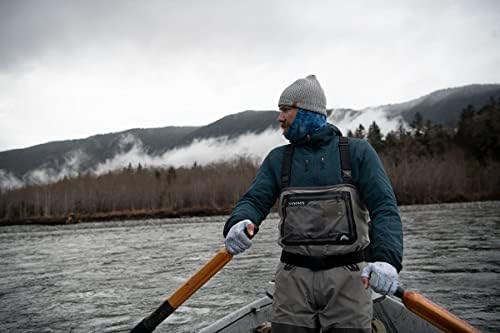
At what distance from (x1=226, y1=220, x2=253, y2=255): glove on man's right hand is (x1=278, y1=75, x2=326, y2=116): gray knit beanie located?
785mm

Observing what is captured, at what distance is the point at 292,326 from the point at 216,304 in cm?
503

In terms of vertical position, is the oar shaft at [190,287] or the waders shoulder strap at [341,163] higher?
the waders shoulder strap at [341,163]

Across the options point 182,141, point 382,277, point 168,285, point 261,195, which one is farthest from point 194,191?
point 182,141

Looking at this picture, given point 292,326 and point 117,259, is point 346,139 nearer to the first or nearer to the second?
point 292,326

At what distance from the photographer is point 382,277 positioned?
2.31 m

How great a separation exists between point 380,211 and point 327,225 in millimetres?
303

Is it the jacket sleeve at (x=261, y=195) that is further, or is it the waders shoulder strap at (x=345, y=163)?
the jacket sleeve at (x=261, y=195)

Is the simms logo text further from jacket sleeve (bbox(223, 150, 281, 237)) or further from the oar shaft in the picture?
Answer: the oar shaft

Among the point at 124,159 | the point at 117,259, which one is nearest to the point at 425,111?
the point at 124,159

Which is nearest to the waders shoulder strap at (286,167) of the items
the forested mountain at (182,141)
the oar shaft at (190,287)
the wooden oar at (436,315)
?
the oar shaft at (190,287)

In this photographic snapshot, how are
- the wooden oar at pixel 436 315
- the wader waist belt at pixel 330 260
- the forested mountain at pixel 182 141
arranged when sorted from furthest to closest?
the forested mountain at pixel 182 141 < the wader waist belt at pixel 330 260 < the wooden oar at pixel 436 315

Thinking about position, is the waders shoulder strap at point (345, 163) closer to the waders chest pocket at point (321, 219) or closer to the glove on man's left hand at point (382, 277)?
the waders chest pocket at point (321, 219)

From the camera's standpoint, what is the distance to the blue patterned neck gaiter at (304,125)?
2.78 metres

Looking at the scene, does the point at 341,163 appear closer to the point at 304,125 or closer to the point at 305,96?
the point at 304,125
